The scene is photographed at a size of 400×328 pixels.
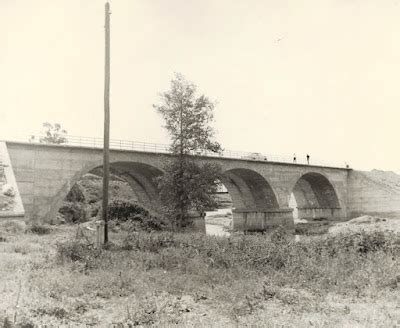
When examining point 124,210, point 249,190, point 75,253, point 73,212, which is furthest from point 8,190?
point 249,190

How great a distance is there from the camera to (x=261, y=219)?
44000 mm

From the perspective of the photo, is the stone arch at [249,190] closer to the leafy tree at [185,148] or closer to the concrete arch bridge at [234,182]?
the concrete arch bridge at [234,182]

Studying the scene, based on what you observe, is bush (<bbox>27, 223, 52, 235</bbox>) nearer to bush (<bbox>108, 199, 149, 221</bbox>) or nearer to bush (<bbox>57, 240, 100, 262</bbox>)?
Answer: bush (<bbox>108, 199, 149, 221</bbox>)

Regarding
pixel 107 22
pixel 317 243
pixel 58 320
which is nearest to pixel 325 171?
pixel 317 243

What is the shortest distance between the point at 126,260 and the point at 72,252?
164cm

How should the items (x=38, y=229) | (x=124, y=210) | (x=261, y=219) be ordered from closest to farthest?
(x=38, y=229)
(x=124, y=210)
(x=261, y=219)

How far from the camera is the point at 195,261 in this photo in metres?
12.3

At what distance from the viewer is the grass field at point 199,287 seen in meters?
7.25

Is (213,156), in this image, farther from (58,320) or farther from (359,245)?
(58,320)

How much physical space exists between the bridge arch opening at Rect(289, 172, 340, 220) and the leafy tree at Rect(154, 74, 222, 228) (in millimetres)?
25203

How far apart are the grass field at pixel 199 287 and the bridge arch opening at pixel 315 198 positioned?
37617 millimetres

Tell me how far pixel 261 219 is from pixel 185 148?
1886cm

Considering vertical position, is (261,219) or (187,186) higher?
(187,186)

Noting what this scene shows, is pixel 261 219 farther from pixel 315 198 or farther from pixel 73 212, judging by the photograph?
pixel 73 212
